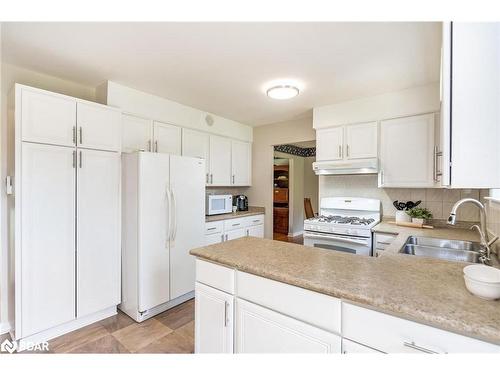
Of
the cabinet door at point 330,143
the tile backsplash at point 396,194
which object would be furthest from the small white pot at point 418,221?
the cabinet door at point 330,143

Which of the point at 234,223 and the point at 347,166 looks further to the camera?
the point at 234,223

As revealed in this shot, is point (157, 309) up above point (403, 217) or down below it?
below

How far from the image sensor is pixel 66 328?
2182 millimetres

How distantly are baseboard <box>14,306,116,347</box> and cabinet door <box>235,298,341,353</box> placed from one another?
1799mm

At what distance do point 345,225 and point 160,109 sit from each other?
2535 millimetres

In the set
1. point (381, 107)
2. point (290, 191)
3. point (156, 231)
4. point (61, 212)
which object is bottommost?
point (156, 231)

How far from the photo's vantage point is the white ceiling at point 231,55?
1.68 m

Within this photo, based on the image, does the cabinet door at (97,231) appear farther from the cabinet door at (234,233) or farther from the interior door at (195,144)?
the cabinet door at (234,233)

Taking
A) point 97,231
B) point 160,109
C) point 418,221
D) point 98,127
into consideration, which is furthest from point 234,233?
point 418,221

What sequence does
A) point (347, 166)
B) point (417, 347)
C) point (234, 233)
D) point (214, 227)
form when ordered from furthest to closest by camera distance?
point (234, 233)
point (214, 227)
point (347, 166)
point (417, 347)

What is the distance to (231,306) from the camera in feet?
4.32

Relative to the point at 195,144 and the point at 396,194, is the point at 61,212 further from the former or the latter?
the point at 396,194
